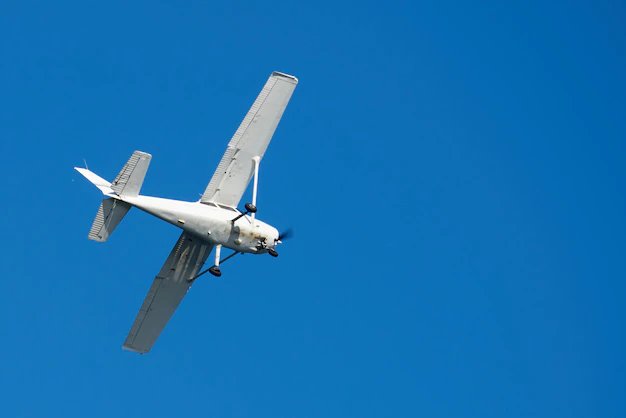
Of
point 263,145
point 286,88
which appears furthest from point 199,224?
point 286,88

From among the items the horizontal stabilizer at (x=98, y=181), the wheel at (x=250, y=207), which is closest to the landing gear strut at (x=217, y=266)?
the wheel at (x=250, y=207)

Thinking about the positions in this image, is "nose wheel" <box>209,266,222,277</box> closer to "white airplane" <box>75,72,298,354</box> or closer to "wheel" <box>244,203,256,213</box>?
"white airplane" <box>75,72,298,354</box>

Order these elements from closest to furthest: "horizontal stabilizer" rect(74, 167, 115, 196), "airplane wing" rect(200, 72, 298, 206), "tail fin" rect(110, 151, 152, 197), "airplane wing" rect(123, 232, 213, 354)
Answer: "tail fin" rect(110, 151, 152, 197) < "horizontal stabilizer" rect(74, 167, 115, 196) < "airplane wing" rect(200, 72, 298, 206) < "airplane wing" rect(123, 232, 213, 354)

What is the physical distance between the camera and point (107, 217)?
111ft

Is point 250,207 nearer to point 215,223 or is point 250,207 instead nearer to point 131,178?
point 215,223

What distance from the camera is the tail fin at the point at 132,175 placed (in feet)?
110

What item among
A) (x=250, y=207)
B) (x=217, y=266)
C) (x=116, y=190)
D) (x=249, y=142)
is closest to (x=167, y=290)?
(x=217, y=266)

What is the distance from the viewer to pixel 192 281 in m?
38.4

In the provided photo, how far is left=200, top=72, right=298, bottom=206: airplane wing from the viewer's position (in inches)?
1427

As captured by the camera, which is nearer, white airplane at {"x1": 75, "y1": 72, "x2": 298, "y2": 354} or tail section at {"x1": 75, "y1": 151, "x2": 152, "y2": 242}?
tail section at {"x1": 75, "y1": 151, "x2": 152, "y2": 242}

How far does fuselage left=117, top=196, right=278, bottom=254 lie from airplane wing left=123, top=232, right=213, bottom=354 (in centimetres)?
140

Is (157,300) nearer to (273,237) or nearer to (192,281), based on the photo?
(192,281)

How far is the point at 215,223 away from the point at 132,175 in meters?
3.71

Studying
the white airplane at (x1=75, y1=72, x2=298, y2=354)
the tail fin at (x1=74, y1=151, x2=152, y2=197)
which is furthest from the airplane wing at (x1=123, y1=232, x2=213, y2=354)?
the tail fin at (x1=74, y1=151, x2=152, y2=197)
